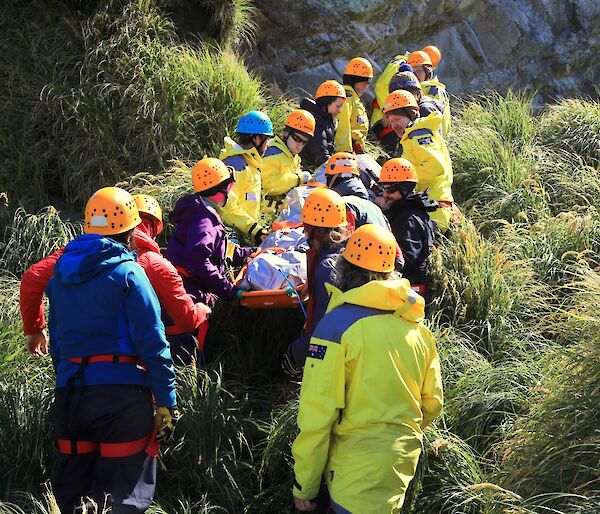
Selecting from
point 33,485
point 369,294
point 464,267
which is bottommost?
point 33,485

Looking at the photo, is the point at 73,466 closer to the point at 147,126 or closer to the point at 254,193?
the point at 254,193

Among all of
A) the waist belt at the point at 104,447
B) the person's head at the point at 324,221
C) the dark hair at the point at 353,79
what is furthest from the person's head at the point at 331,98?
the waist belt at the point at 104,447

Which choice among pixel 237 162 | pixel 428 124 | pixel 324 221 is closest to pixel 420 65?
pixel 428 124

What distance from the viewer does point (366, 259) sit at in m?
3.75

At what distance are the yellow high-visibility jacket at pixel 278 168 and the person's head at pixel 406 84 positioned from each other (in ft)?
6.31

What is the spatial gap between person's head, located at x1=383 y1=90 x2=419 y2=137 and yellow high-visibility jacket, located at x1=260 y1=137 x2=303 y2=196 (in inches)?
48.9

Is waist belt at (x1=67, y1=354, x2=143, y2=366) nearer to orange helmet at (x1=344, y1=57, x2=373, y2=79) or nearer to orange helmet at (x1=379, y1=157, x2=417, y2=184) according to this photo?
orange helmet at (x1=379, y1=157, x2=417, y2=184)

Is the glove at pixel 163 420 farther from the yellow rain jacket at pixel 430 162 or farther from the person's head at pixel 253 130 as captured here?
the yellow rain jacket at pixel 430 162

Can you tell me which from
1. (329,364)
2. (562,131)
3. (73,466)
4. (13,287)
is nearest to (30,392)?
(73,466)

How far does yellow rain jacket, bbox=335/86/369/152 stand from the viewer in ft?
27.6

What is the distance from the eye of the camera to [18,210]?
22.8 feet

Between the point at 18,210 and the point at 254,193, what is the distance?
2.28 meters

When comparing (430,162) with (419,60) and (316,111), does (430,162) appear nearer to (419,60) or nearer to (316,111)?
(316,111)

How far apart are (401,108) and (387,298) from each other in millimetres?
4393
